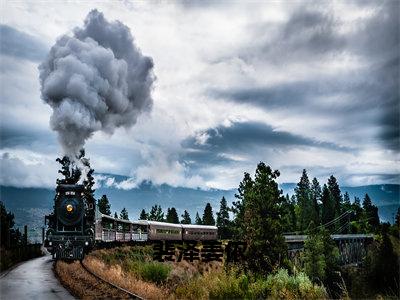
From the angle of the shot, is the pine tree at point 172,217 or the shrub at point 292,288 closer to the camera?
the shrub at point 292,288

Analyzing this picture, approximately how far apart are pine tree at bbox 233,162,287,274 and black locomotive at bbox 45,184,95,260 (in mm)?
17127

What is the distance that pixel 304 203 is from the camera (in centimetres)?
11600

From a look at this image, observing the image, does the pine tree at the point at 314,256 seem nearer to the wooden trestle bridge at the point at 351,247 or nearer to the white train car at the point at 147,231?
the white train car at the point at 147,231

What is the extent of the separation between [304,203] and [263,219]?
79.1m

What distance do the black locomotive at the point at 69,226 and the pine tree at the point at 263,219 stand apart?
56.2ft

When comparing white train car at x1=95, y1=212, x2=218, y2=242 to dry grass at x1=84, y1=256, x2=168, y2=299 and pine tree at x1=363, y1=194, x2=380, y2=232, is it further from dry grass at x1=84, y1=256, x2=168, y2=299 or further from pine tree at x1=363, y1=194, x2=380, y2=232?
pine tree at x1=363, y1=194, x2=380, y2=232

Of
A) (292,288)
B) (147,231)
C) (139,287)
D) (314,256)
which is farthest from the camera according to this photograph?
(314,256)

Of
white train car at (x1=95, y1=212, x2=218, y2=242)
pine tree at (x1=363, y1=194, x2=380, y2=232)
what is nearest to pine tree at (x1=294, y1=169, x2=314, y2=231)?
pine tree at (x1=363, y1=194, x2=380, y2=232)

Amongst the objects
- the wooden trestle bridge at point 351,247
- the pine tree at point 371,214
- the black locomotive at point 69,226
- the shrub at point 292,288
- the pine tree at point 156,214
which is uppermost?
the pine tree at point 156,214

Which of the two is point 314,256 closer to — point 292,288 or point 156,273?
point 156,273

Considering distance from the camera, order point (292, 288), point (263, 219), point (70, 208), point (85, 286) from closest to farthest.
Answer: point (292, 288) < point (85, 286) < point (70, 208) < point (263, 219)

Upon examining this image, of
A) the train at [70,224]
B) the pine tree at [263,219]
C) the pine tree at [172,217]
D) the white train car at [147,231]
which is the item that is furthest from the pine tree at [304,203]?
the train at [70,224]

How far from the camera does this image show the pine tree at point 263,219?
38938 mm

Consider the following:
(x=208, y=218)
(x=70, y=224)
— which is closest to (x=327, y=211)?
(x=208, y=218)
